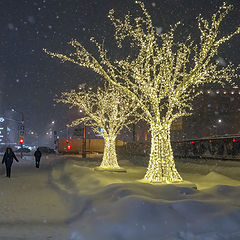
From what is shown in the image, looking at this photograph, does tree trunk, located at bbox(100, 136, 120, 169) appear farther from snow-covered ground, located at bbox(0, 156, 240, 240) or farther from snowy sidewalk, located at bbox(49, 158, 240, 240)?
snowy sidewalk, located at bbox(49, 158, 240, 240)

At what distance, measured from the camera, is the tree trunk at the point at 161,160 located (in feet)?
38.8

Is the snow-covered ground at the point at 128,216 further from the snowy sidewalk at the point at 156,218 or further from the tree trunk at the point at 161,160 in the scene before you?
the tree trunk at the point at 161,160

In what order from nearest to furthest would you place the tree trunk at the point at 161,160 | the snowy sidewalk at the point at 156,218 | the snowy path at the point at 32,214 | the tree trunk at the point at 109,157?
the snowy sidewalk at the point at 156,218 → the snowy path at the point at 32,214 → the tree trunk at the point at 161,160 → the tree trunk at the point at 109,157

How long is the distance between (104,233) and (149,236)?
77 cm

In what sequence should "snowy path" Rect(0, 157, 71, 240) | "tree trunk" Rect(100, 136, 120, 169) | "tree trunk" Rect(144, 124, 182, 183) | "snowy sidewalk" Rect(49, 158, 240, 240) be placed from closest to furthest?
1. "snowy sidewalk" Rect(49, 158, 240, 240)
2. "snowy path" Rect(0, 157, 71, 240)
3. "tree trunk" Rect(144, 124, 182, 183)
4. "tree trunk" Rect(100, 136, 120, 169)

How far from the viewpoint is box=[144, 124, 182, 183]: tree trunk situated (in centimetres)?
1184

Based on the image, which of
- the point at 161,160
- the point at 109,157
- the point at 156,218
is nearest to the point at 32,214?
the point at 156,218

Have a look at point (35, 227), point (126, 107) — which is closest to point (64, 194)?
point (35, 227)

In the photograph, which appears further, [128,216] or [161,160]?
[161,160]

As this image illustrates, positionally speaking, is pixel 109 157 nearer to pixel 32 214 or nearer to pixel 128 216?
pixel 32 214

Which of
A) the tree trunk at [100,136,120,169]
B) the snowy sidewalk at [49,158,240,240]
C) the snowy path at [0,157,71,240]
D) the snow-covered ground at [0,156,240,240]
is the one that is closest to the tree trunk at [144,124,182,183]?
the snow-covered ground at [0,156,240,240]

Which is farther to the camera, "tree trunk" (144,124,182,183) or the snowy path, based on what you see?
"tree trunk" (144,124,182,183)

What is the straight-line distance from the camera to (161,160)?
11.9m

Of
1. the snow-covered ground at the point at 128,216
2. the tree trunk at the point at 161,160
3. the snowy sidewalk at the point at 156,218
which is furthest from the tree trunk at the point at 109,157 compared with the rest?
the snowy sidewalk at the point at 156,218
